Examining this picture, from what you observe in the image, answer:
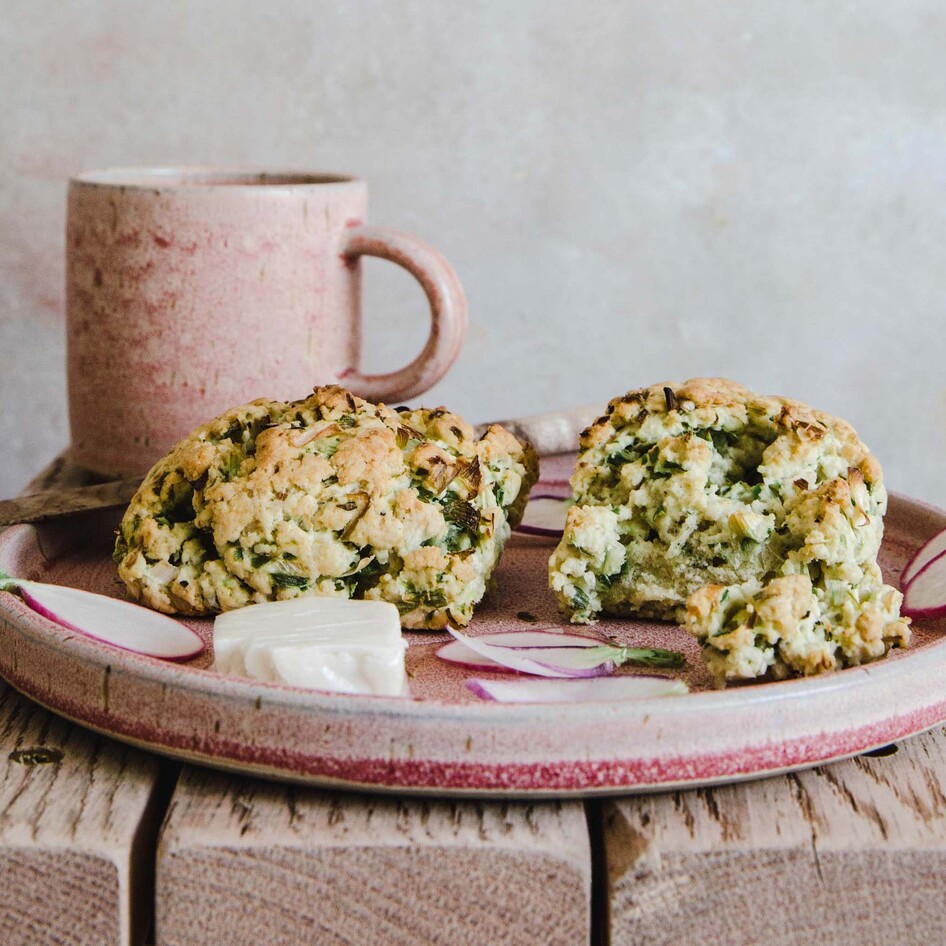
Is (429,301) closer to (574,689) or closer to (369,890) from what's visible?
(574,689)

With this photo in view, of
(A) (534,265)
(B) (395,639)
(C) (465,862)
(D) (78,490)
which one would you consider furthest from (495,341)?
(C) (465,862)

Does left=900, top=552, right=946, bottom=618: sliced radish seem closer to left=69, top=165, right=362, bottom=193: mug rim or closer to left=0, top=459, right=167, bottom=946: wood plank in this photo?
left=0, top=459, right=167, bottom=946: wood plank

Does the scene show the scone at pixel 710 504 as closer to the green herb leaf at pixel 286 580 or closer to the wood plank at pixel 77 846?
the green herb leaf at pixel 286 580

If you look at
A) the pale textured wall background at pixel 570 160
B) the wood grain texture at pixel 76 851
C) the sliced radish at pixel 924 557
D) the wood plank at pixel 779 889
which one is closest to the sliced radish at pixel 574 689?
the wood plank at pixel 779 889

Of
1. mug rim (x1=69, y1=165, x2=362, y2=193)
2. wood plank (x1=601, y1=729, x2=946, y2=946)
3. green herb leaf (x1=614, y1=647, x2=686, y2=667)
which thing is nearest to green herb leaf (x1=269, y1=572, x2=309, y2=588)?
green herb leaf (x1=614, y1=647, x2=686, y2=667)

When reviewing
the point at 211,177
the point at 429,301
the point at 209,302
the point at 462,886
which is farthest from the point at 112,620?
the point at 211,177

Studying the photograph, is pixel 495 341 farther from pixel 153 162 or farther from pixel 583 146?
pixel 153 162
